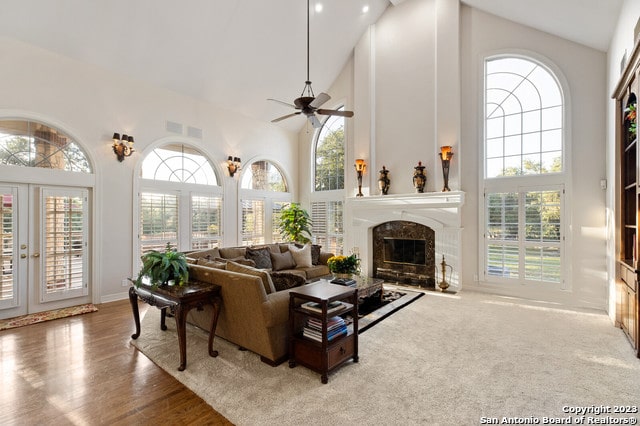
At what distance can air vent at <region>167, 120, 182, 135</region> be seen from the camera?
6.17 meters

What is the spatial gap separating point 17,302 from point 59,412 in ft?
10.6

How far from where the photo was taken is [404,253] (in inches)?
269

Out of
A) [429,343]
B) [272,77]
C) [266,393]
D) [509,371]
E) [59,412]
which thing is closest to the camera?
[59,412]

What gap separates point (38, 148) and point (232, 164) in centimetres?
334

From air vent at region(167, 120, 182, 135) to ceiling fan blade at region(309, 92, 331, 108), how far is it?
139 inches

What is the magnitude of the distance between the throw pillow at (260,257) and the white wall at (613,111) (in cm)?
523

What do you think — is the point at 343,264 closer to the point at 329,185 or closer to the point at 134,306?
the point at 134,306

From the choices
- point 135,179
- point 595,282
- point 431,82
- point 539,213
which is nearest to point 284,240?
point 135,179

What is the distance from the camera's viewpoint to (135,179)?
5.66 meters

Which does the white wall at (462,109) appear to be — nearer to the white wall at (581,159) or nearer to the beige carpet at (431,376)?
the white wall at (581,159)

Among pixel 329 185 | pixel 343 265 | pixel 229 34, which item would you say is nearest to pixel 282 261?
pixel 343 265

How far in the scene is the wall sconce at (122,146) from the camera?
17.7 ft

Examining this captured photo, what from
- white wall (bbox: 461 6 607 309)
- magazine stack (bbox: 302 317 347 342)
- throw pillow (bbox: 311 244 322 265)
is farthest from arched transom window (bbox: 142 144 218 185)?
white wall (bbox: 461 6 607 309)

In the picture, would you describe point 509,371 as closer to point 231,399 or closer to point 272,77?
point 231,399
